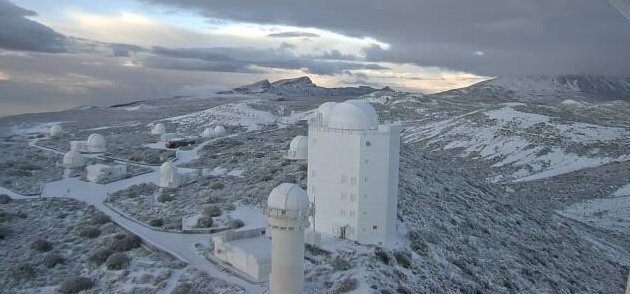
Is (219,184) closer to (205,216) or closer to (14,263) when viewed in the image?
(205,216)

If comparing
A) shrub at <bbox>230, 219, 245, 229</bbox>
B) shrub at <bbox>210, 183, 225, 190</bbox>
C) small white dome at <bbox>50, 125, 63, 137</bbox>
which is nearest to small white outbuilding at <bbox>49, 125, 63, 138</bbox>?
small white dome at <bbox>50, 125, 63, 137</bbox>

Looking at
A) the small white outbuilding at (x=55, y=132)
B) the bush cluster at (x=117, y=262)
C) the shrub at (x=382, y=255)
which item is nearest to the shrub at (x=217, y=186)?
the bush cluster at (x=117, y=262)

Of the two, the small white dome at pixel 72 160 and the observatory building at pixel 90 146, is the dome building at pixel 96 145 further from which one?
the small white dome at pixel 72 160

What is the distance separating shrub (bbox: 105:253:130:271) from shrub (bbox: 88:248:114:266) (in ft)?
2.12

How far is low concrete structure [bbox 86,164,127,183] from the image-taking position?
51375mm

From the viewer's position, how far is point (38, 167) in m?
59.3

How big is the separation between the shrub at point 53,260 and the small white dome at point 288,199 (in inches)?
567

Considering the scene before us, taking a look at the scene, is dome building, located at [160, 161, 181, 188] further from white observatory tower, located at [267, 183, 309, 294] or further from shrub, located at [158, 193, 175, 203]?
white observatory tower, located at [267, 183, 309, 294]

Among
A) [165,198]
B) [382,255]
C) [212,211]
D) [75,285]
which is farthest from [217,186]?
[382,255]

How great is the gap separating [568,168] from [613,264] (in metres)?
35.9

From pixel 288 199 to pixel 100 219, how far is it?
19408 millimetres

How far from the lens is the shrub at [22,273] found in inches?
1148

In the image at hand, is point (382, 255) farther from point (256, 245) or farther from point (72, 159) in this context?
point (72, 159)

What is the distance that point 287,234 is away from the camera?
23641 mm
